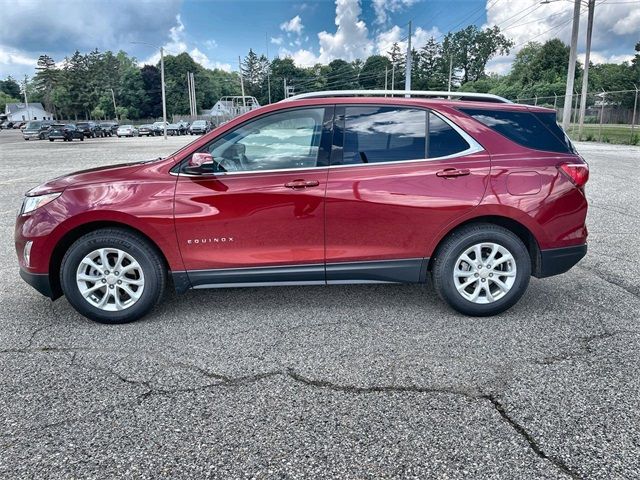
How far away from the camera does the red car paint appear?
3.80 meters

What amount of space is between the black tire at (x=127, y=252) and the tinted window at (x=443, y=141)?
2.38 meters

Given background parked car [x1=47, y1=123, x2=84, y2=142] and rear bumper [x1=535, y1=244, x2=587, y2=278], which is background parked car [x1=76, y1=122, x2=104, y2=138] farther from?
rear bumper [x1=535, y1=244, x2=587, y2=278]

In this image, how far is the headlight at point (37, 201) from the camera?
3.85m

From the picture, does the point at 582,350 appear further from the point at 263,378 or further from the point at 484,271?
the point at 263,378

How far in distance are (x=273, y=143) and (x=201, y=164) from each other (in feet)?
1.97

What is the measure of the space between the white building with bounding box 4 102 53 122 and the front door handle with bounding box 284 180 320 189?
137 meters

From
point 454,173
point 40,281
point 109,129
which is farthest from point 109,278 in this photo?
point 109,129

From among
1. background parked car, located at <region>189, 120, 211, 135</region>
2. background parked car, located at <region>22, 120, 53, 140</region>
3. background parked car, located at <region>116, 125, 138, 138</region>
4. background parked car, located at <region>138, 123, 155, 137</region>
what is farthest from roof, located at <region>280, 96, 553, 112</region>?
background parked car, located at <region>138, 123, 155, 137</region>

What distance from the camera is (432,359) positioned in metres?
3.31

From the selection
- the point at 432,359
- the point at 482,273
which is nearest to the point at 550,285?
the point at 482,273

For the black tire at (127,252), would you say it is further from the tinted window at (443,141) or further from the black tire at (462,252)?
the tinted window at (443,141)

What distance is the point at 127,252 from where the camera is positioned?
3828 millimetres

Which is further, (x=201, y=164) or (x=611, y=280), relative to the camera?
(x=611, y=280)

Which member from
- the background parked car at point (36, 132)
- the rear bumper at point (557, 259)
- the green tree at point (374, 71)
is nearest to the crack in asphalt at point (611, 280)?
the rear bumper at point (557, 259)
